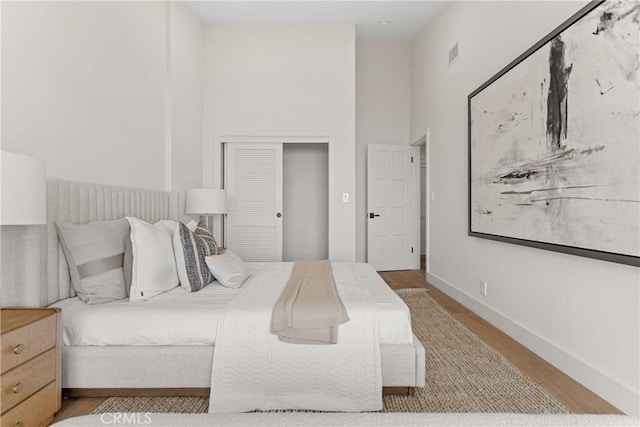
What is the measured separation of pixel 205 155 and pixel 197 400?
344 cm

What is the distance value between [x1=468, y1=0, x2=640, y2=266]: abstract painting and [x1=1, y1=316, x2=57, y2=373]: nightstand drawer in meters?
2.63

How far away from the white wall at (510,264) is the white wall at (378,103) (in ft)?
1.31

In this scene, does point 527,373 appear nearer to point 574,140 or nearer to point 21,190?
point 574,140

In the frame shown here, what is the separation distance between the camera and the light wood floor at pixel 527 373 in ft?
5.93

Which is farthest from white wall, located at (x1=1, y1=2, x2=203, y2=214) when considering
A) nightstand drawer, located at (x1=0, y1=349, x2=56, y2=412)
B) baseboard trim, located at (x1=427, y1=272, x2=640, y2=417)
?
baseboard trim, located at (x1=427, y1=272, x2=640, y2=417)

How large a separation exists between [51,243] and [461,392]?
239cm

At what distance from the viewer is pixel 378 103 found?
5598 mm

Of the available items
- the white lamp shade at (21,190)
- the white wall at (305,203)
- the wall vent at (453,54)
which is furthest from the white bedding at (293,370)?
the white wall at (305,203)

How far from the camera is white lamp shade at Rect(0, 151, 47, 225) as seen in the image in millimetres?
1396

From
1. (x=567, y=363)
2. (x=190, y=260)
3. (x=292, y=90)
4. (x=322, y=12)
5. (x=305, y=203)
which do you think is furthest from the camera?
(x=305, y=203)

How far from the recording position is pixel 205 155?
4.73 metres

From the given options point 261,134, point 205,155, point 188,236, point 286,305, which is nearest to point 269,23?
point 261,134

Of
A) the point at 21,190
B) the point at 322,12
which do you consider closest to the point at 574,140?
the point at 21,190

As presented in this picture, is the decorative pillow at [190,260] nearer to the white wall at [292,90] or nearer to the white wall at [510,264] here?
the white wall at [510,264]
